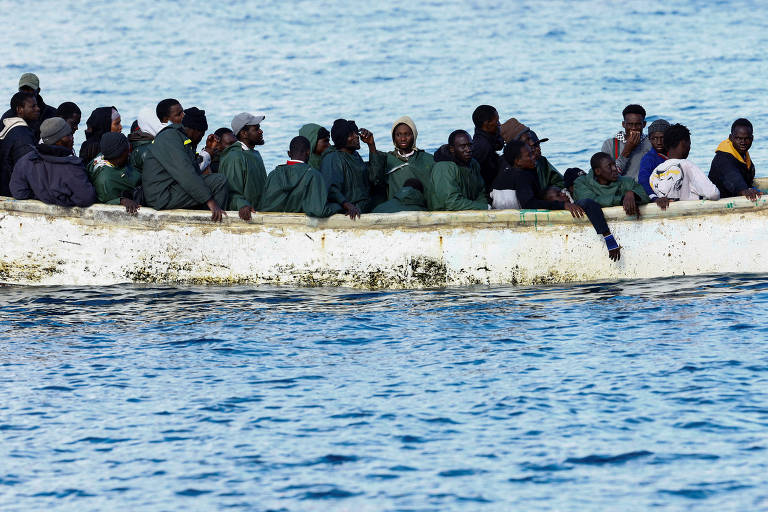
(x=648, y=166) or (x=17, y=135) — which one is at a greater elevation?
(x=17, y=135)

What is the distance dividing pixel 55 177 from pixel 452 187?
12.7ft

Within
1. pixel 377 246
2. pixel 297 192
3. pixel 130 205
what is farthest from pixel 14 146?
pixel 377 246

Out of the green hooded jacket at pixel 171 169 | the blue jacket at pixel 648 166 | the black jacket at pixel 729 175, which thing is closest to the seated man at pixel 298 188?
the green hooded jacket at pixel 171 169

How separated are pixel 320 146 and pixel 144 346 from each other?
2764mm

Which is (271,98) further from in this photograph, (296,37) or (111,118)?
(111,118)

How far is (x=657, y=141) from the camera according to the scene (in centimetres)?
1214

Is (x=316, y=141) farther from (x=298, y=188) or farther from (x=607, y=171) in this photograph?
(x=607, y=171)

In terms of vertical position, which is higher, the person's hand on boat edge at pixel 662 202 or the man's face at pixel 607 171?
the man's face at pixel 607 171

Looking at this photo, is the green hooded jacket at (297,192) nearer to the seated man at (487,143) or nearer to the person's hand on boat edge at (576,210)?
the seated man at (487,143)

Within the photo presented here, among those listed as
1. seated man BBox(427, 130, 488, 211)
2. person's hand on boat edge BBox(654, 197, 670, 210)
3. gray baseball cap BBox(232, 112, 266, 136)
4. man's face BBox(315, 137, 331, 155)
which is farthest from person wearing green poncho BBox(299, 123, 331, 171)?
person's hand on boat edge BBox(654, 197, 670, 210)

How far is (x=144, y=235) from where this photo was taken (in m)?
12.2

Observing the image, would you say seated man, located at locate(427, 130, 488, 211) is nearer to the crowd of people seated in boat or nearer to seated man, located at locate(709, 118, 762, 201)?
the crowd of people seated in boat

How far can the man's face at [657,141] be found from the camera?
39.7 ft

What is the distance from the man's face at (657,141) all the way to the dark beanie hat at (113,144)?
5.13 m
